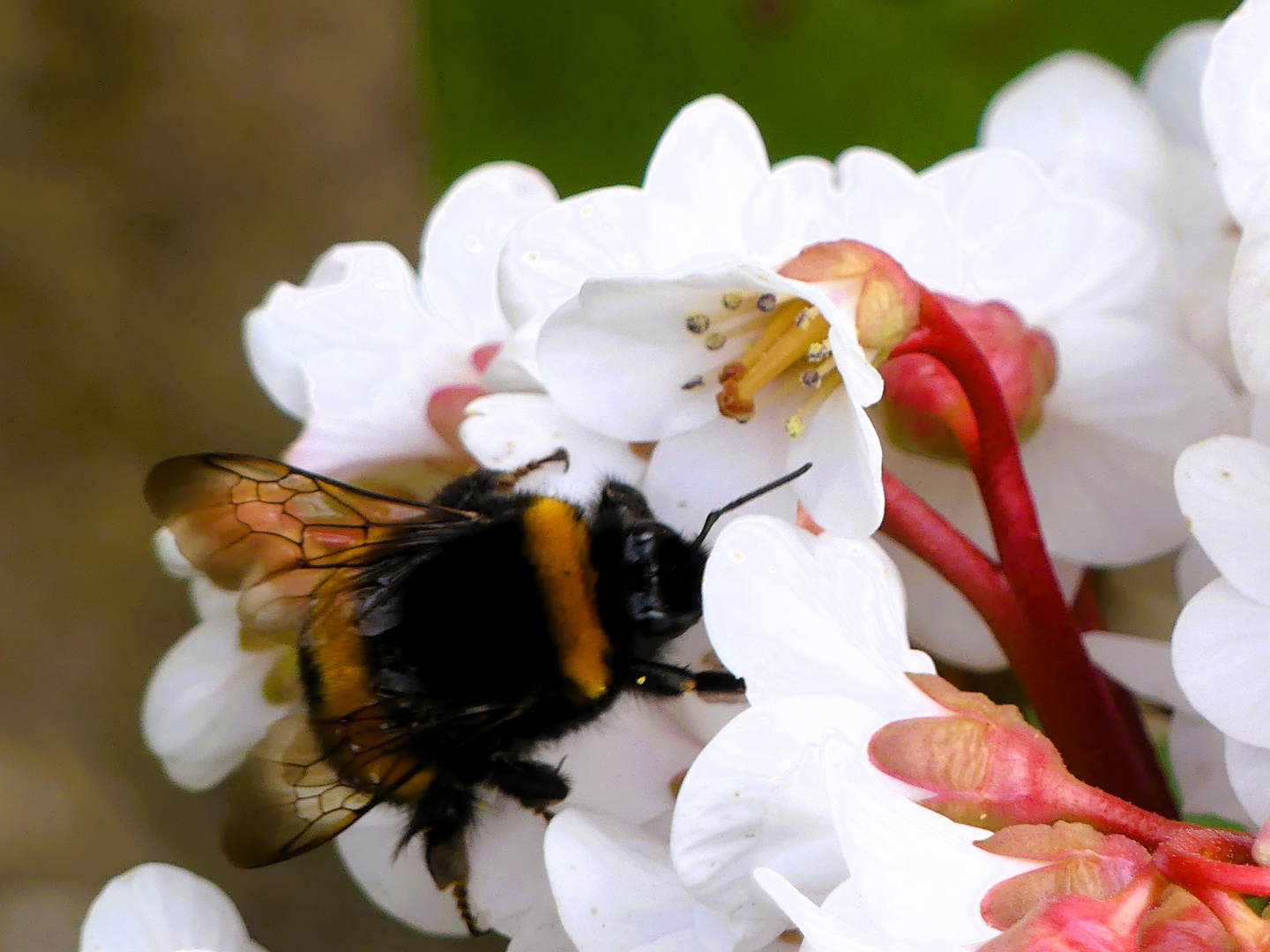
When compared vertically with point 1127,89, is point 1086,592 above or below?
below

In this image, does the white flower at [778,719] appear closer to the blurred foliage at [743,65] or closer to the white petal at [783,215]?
the white petal at [783,215]

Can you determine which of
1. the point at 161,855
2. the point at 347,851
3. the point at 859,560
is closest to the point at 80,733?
the point at 161,855

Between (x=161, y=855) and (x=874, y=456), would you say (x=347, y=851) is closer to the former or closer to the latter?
(x=874, y=456)

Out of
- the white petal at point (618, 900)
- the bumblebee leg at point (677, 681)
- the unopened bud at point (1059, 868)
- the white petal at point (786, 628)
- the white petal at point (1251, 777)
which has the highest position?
the white petal at point (786, 628)

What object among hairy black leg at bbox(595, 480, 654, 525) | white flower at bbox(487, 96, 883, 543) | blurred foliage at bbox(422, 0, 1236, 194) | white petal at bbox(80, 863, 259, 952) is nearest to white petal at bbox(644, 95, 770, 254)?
white flower at bbox(487, 96, 883, 543)

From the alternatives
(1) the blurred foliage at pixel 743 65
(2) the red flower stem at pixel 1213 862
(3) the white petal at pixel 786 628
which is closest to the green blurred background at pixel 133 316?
(1) the blurred foliage at pixel 743 65

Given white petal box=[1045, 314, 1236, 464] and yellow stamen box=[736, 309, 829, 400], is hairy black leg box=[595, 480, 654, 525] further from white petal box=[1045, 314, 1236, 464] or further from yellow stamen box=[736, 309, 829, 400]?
white petal box=[1045, 314, 1236, 464]
